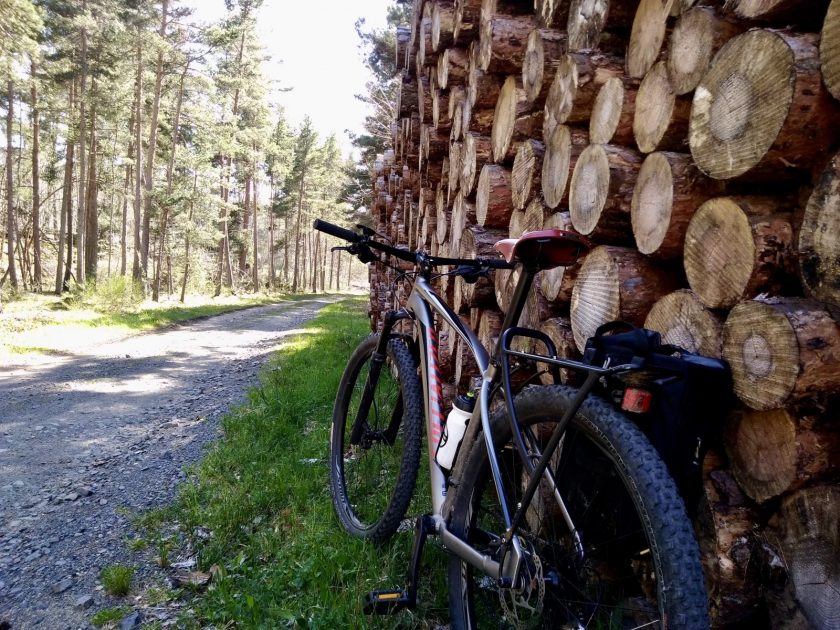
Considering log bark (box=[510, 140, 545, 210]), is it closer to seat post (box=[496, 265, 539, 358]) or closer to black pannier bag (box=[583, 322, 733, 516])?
seat post (box=[496, 265, 539, 358])

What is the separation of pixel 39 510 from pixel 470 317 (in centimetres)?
285

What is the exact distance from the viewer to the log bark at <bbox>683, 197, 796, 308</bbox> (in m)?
1.22

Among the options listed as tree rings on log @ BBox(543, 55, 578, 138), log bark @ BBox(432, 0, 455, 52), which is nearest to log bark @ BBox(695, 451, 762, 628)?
tree rings on log @ BBox(543, 55, 578, 138)

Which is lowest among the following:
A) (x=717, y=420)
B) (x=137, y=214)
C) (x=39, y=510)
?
(x=39, y=510)

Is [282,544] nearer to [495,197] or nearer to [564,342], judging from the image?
[564,342]

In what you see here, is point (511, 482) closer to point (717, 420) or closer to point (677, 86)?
point (717, 420)

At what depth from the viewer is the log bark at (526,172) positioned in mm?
2369

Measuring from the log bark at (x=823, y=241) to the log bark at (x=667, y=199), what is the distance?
323mm

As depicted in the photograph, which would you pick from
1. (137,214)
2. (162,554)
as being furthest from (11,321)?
(162,554)

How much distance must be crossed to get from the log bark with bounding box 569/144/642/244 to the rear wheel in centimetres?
112

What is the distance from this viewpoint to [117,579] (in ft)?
7.81

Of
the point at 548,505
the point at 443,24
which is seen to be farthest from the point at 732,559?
the point at 443,24

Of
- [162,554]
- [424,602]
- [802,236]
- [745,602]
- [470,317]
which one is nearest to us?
[802,236]

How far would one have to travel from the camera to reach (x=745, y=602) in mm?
1330
